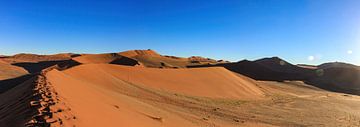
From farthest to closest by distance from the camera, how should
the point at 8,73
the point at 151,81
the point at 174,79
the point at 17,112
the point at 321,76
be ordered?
the point at 321,76 < the point at 8,73 < the point at 174,79 < the point at 151,81 < the point at 17,112

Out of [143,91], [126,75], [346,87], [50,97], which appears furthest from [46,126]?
[346,87]

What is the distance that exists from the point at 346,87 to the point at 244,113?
37450mm

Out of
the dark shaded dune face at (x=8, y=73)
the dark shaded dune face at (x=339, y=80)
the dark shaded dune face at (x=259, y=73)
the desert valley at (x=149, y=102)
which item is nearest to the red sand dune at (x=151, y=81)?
the desert valley at (x=149, y=102)

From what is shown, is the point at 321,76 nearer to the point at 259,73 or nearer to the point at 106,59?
the point at 259,73

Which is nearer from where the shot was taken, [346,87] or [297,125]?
[297,125]

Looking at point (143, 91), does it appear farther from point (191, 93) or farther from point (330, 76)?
point (330, 76)

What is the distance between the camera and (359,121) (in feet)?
54.2

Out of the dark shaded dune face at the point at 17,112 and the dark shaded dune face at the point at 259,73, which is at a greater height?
the dark shaded dune face at the point at 259,73

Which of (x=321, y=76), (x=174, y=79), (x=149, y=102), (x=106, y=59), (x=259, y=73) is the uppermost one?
(x=106, y=59)

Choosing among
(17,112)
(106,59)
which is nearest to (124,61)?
(106,59)

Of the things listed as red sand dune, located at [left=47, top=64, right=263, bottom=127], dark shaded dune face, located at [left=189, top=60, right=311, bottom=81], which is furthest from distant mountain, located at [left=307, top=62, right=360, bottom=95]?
red sand dune, located at [left=47, top=64, right=263, bottom=127]

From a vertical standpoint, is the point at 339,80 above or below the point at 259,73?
below

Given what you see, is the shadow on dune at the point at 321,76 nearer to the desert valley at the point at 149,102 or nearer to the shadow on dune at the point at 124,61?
the desert valley at the point at 149,102

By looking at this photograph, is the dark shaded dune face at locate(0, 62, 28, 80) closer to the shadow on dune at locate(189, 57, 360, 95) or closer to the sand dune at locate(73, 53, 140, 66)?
the sand dune at locate(73, 53, 140, 66)
